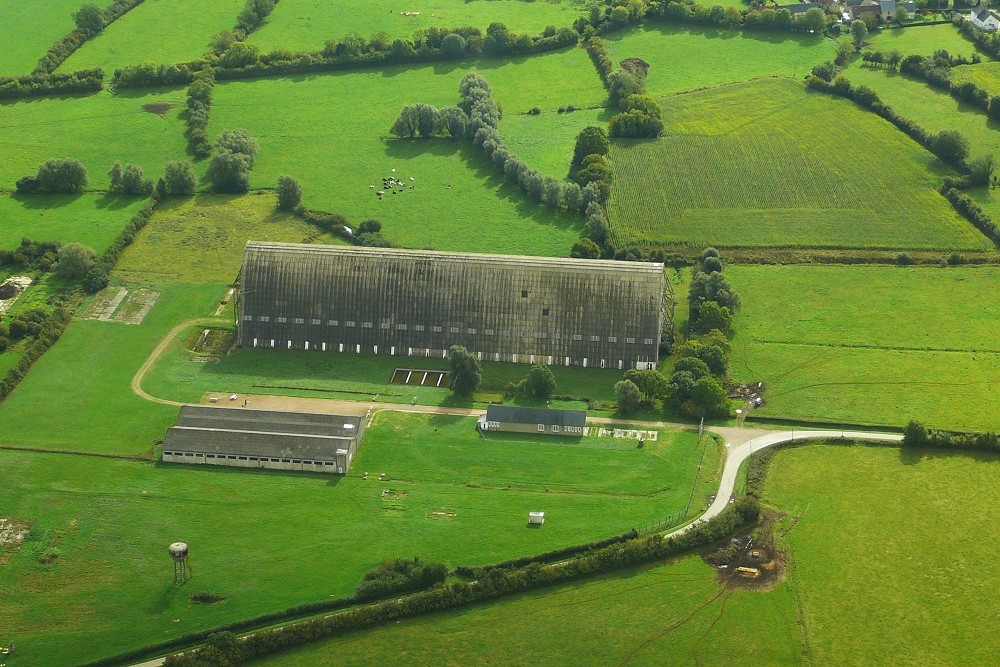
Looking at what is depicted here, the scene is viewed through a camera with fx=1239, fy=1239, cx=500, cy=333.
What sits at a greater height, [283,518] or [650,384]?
[650,384]

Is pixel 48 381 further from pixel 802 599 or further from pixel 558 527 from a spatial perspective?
pixel 802 599

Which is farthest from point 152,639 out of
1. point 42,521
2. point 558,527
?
point 558,527

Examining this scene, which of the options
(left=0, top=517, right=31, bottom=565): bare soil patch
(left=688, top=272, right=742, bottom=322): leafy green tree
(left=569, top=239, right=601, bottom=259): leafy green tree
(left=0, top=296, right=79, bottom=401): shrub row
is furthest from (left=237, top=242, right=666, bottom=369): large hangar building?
(left=0, top=517, right=31, bottom=565): bare soil patch

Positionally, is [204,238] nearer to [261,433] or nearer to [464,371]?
[261,433]

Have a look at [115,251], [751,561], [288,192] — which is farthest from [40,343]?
[751,561]

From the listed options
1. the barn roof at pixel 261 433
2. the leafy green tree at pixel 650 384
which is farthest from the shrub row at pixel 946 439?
the barn roof at pixel 261 433

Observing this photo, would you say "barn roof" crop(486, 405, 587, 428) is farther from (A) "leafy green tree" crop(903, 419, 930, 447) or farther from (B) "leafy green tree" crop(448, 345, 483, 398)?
(A) "leafy green tree" crop(903, 419, 930, 447)
